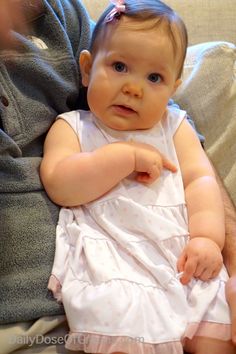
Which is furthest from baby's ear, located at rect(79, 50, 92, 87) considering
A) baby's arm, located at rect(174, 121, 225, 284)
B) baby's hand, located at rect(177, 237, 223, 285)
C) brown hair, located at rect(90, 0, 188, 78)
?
baby's hand, located at rect(177, 237, 223, 285)

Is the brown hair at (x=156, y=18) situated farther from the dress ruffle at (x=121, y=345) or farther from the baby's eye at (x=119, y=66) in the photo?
the dress ruffle at (x=121, y=345)

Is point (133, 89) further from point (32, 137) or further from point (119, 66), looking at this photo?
point (32, 137)

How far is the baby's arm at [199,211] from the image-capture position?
33.4 inches

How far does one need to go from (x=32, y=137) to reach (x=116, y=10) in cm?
31

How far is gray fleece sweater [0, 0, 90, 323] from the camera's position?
84 centimetres

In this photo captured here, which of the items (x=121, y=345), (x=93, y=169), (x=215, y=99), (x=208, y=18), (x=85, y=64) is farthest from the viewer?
(x=208, y=18)

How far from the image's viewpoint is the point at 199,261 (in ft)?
2.77

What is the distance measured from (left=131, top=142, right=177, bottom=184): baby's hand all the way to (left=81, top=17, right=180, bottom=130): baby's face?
0.07 metres

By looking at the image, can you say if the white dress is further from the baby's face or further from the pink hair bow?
the pink hair bow

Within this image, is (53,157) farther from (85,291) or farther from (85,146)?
(85,291)

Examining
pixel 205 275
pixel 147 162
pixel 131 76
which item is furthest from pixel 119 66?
pixel 205 275

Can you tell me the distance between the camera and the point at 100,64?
0.97 m

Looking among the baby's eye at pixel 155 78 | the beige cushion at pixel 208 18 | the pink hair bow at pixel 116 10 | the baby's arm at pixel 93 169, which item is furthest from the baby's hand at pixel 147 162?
the beige cushion at pixel 208 18

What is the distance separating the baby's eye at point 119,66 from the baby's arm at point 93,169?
147mm
